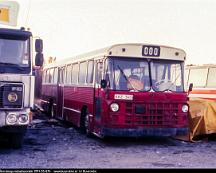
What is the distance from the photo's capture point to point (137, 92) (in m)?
12.8

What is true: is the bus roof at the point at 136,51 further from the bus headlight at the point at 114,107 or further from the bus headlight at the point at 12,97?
the bus headlight at the point at 12,97

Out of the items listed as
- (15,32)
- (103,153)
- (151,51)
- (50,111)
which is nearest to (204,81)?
(50,111)

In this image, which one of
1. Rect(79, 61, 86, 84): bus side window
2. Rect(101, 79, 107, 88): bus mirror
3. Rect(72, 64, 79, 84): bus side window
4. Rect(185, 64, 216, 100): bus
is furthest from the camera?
Rect(185, 64, 216, 100): bus

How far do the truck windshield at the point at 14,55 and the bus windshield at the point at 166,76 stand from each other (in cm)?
379

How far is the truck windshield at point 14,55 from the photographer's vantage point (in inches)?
432

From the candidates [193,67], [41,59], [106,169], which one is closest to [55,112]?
[193,67]

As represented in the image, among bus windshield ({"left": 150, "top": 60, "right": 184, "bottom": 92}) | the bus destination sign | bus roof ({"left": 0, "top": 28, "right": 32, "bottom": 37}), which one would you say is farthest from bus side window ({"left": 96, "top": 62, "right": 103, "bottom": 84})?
bus roof ({"left": 0, "top": 28, "right": 32, "bottom": 37})

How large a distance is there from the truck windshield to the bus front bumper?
2909 mm

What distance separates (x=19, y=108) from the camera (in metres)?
10.8

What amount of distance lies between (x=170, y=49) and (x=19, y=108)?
4.96m

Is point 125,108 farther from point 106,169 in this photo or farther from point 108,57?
point 106,169

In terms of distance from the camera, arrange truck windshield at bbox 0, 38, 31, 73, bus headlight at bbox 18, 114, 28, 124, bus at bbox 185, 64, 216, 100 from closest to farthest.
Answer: bus headlight at bbox 18, 114, 28, 124 < truck windshield at bbox 0, 38, 31, 73 < bus at bbox 185, 64, 216, 100

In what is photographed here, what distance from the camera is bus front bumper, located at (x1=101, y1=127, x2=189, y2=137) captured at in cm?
1259

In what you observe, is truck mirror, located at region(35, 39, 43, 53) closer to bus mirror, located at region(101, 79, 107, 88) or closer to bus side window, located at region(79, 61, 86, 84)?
bus mirror, located at region(101, 79, 107, 88)
